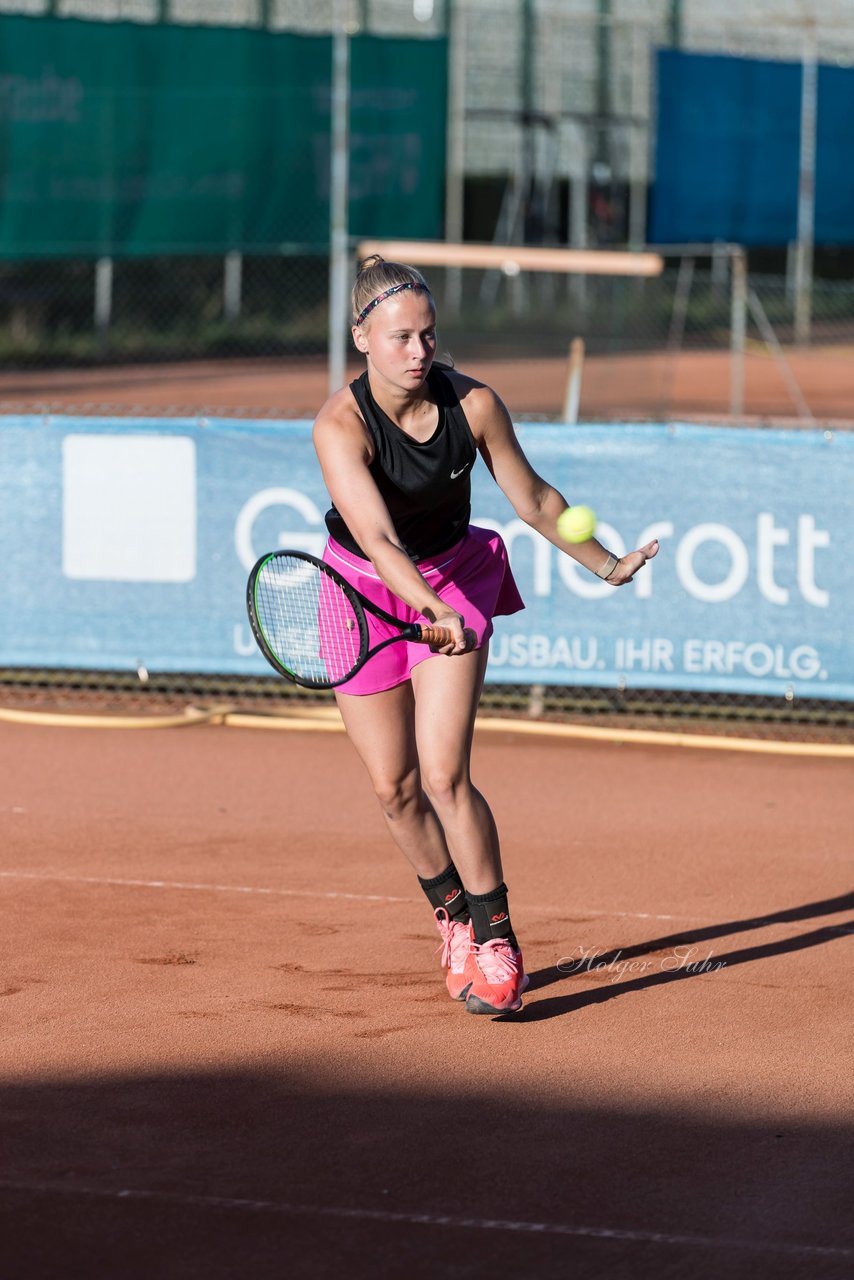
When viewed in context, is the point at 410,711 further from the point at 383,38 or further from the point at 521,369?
the point at 521,369

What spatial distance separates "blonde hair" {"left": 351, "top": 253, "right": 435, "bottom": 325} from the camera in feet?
15.7

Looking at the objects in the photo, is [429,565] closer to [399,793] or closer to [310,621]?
[310,621]

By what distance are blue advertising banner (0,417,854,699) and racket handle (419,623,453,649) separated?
15.4ft

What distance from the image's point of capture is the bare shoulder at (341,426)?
483 centimetres

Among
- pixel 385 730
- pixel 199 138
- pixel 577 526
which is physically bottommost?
pixel 385 730

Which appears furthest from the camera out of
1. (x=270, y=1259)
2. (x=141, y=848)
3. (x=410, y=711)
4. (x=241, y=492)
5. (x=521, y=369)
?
(x=521, y=369)

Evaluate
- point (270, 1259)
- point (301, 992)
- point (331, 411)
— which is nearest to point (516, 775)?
point (301, 992)

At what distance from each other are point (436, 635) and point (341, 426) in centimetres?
63

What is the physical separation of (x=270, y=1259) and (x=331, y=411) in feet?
7.09

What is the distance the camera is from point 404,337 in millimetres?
4773

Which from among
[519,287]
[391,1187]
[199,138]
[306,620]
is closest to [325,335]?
[519,287]

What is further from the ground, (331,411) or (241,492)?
(331,411)

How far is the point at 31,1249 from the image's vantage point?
3705mm

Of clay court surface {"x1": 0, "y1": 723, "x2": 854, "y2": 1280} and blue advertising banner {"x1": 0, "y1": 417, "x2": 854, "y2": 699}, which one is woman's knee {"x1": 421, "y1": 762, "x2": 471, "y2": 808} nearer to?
clay court surface {"x1": 0, "y1": 723, "x2": 854, "y2": 1280}
